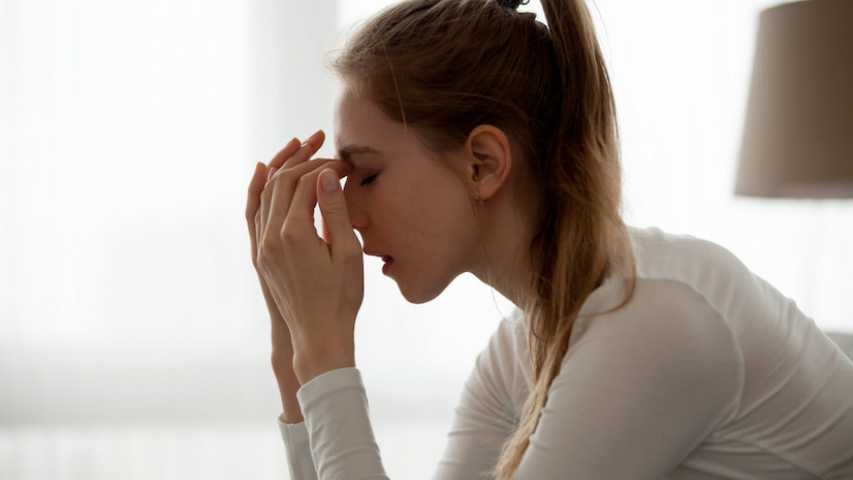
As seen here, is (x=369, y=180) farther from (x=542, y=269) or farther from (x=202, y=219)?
(x=202, y=219)

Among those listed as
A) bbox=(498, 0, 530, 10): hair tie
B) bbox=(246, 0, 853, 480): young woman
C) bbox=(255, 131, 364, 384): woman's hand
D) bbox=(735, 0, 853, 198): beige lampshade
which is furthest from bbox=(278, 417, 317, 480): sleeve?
bbox=(735, 0, 853, 198): beige lampshade

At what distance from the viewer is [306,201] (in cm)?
93

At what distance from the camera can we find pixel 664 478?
842 millimetres

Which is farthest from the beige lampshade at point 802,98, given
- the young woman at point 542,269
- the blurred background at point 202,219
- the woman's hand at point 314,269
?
the woman's hand at point 314,269

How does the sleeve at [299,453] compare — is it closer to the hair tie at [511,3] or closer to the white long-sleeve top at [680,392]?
the white long-sleeve top at [680,392]

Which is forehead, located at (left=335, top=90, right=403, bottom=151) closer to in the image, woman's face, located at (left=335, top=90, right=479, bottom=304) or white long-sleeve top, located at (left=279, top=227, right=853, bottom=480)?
woman's face, located at (left=335, top=90, right=479, bottom=304)

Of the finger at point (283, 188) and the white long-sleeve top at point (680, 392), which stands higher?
the finger at point (283, 188)

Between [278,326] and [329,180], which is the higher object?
[329,180]

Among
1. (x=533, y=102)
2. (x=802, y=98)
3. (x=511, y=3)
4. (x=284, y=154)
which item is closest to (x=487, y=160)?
(x=533, y=102)

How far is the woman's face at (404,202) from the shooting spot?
89 cm

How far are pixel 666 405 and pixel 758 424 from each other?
0.12 m

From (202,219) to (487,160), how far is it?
4.34ft

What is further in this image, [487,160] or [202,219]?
[202,219]

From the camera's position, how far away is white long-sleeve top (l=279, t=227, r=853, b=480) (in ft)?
2.47
